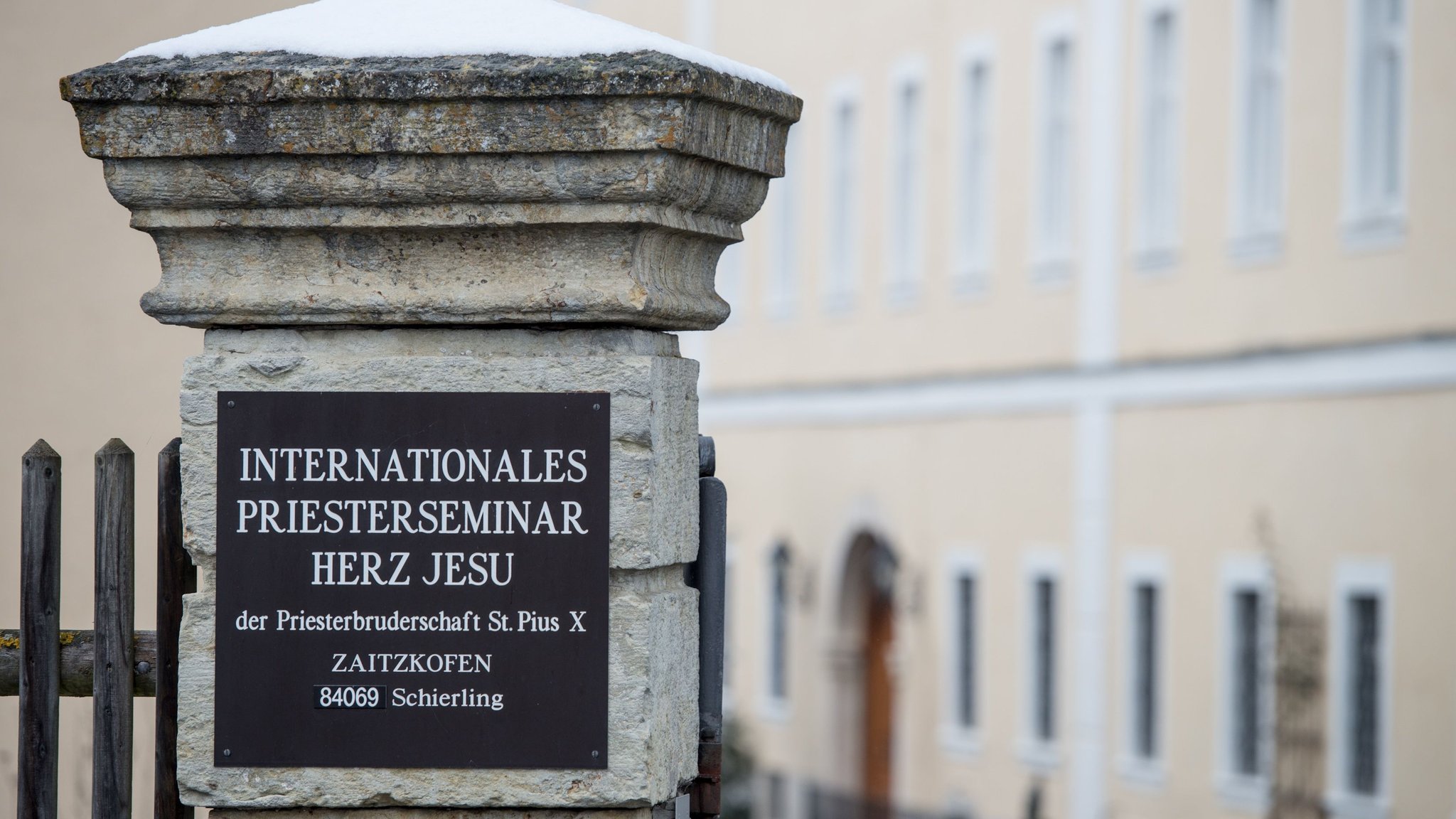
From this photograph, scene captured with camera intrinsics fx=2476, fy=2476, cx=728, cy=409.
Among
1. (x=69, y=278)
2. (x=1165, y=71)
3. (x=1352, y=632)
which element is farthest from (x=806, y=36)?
(x=69, y=278)

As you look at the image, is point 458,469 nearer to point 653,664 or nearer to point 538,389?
point 538,389

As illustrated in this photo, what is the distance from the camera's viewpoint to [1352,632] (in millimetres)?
16891

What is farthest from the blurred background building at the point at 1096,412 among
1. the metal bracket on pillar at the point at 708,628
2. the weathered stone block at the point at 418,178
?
the weathered stone block at the point at 418,178

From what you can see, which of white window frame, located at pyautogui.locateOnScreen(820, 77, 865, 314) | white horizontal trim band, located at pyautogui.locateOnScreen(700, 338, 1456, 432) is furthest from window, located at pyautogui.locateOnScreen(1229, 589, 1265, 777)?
white window frame, located at pyautogui.locateOnScreen(820, 77, 865, 314)

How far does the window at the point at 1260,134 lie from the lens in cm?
1798

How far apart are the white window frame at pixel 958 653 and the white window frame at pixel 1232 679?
4.30 m

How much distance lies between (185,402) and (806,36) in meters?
23.2

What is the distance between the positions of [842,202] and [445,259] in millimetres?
22681

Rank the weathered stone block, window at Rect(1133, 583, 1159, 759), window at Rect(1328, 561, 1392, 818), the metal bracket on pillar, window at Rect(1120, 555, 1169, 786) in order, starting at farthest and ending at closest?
1. window at Rect(1133, 583, 1159, 759)
2. window at Rect(1120, 555, 1169, 786)
3. window at Rect(1328, 561, 1392, 818)
4. the metal bracket on pillar
5. the weathered stone block

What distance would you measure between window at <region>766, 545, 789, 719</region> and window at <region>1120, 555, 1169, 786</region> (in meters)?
7.10

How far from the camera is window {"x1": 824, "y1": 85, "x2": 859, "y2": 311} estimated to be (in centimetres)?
2566

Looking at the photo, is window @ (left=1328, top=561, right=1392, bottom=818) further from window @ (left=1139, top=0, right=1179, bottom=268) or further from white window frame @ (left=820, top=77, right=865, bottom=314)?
white window frame @ (left=820, top=77, right=865, bottom=314)

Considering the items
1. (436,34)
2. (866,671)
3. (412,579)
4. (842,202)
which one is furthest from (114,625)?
(842,202)

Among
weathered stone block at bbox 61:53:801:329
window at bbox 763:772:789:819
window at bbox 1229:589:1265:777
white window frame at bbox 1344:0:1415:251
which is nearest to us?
weathered stone block at bbox 61:53:801:329
